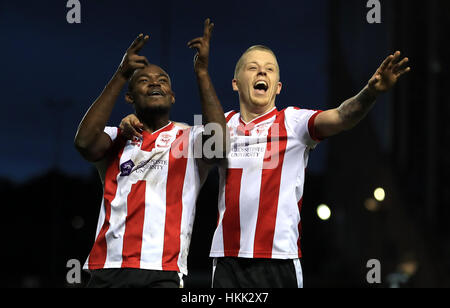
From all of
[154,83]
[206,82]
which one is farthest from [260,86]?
[154,83]

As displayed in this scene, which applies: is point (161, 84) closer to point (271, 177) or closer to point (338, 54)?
point (271, 177)

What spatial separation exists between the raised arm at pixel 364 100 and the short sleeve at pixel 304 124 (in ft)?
0.28

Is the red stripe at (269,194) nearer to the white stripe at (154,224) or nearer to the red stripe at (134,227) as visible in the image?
the white stripe at (154,224)

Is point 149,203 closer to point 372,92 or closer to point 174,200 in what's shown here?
point 174,200

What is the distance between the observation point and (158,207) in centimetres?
425

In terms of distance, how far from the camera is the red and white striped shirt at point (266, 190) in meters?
4.32

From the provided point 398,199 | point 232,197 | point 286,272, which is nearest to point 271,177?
point 232,197

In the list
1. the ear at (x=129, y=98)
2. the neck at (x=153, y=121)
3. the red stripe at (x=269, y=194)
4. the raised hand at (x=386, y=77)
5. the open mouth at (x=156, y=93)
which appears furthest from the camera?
the ear at (x=129, y=98)

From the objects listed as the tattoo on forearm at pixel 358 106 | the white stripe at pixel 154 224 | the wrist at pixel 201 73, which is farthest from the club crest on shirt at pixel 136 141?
the tattoo on forearm at pixel 358 106

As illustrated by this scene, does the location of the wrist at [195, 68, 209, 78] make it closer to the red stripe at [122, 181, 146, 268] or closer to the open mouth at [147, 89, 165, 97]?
the open mouth at [147, 89, 165, 97]

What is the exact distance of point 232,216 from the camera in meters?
4.42

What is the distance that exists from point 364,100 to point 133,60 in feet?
4.82

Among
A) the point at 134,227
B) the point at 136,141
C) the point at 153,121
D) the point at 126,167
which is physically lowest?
the point at 134,227
